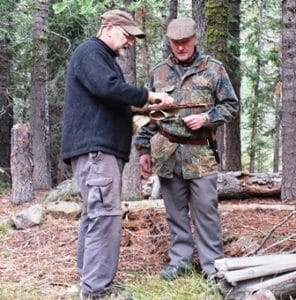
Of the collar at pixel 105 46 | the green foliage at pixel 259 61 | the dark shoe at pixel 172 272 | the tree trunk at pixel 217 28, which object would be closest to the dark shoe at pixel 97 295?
the dark shoe at pixel 172 272

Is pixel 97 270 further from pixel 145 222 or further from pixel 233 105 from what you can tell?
pixel 145 222

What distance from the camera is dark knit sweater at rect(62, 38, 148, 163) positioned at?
389 centimetres

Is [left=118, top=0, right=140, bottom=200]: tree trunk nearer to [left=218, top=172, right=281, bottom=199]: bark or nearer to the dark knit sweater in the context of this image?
[left=218, top=172, right=281, bottom=199]: bark

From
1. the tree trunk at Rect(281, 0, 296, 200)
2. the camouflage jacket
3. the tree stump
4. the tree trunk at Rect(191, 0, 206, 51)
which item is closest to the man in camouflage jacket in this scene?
the camouflage jacket

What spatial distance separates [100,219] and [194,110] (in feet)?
4.01

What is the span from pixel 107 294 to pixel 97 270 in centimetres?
20

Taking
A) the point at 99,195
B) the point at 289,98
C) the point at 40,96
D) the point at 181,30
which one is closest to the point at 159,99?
the point at 181,30

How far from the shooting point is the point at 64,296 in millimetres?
4246

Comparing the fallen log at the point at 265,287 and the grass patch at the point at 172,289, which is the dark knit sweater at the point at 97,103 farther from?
the fallen log at the point at 265,287

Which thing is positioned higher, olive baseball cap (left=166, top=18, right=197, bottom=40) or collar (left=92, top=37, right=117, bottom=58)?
olive baseball cap (left=166, top=18, right=197, bottom=40)

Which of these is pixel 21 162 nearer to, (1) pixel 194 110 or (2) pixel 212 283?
(1) pixel 194 110

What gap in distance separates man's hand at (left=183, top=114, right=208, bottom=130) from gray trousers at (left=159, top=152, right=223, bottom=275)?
1.13 ft

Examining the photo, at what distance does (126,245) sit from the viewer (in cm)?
568

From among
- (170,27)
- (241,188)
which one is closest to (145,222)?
(241,188)
